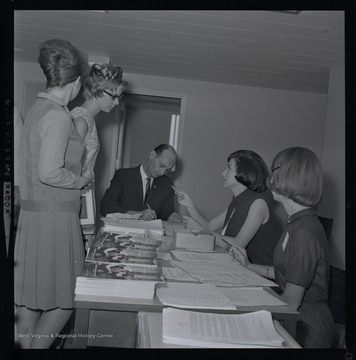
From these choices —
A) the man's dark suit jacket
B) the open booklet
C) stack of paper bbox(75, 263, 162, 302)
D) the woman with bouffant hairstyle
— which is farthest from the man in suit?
the open booklet

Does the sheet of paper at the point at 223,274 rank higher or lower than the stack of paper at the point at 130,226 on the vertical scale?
lower

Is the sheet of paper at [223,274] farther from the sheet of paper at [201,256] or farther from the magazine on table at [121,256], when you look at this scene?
the magazine on table at [121,256]

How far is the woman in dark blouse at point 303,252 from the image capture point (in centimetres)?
122

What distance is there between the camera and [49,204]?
4.32ft

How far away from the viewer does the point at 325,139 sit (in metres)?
1.54

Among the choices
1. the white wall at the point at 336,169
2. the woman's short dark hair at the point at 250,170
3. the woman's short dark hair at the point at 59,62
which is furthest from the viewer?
the woman's short dark hair at the point at 250,170

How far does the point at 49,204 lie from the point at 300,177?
0.81 metres

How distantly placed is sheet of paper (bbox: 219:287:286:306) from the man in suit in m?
0.60

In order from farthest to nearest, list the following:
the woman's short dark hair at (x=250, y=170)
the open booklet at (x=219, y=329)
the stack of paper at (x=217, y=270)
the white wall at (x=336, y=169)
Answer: the woman's short dark hair at (x=250, y=170)
the white wall at (x=336, y=169)
the stack of paper at (x=217, y=270)
the open booklet at (x=219, y=329)

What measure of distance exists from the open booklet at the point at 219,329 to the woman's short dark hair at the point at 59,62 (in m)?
0.80

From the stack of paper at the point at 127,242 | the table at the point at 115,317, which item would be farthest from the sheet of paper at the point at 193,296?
the stack of paper at the point at 127,242
